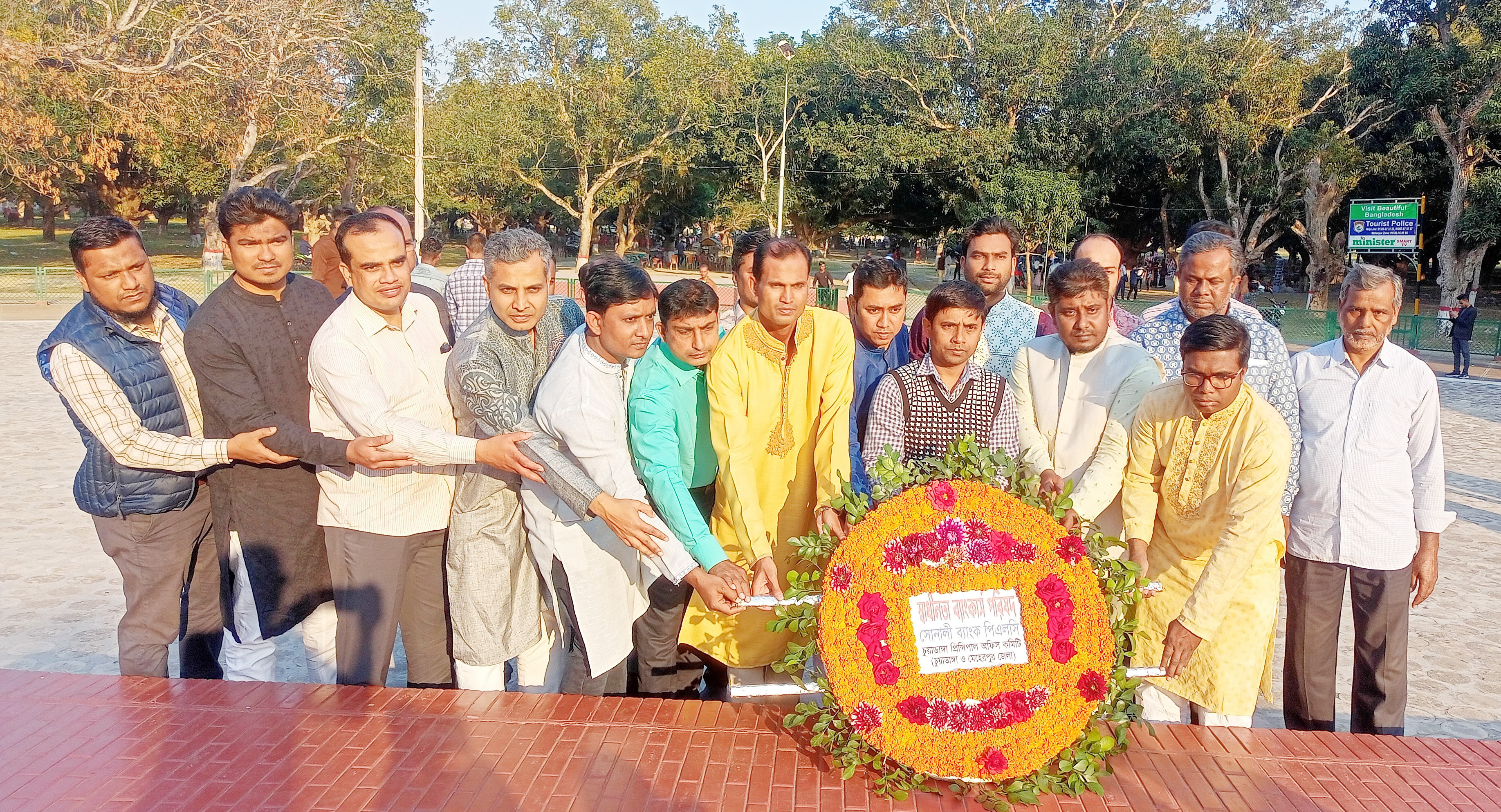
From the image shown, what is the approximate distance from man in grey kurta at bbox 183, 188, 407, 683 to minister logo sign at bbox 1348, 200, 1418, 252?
26705mm

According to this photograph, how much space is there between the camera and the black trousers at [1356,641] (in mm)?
3674

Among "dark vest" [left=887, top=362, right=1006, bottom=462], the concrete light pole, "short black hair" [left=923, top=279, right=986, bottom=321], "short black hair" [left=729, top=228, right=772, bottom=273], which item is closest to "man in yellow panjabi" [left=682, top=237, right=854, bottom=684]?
"dark vest" [left=887, top=362, right=1006, bottom=462]

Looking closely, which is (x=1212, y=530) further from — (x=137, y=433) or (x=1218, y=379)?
(x=137, y=433)

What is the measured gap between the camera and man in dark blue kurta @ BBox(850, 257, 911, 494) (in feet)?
12.7

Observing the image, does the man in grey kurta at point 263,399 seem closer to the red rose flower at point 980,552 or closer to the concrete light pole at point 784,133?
the red rose flower at point 980,552

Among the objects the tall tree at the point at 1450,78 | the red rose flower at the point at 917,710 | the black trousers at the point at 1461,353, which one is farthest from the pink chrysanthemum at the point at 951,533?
the tall tree at the point at 1450,78

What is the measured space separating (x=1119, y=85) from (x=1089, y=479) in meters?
30.2

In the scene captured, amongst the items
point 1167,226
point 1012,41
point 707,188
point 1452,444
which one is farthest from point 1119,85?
point 1452,444

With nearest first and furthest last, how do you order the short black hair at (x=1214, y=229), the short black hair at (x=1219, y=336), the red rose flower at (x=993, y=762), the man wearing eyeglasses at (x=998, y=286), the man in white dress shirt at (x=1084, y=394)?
the red rose flower at (x=993, y=762) < the short black hair at (x=1219, y=336) < the man in white dress shirt at (x=1084, y=394) < the short black hair at (x=1214, y=229) < the man wearing eyeglasses at (x=998, y=286)

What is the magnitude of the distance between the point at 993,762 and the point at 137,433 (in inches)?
125

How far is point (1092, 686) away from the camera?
2.81 metres

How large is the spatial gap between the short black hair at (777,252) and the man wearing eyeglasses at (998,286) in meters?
0.99

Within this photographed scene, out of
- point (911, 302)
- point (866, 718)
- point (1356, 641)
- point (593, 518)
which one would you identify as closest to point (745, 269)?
point (593, 518)

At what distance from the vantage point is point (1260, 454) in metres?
3.17
